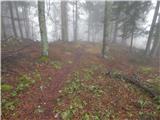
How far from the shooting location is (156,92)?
27.7 ft

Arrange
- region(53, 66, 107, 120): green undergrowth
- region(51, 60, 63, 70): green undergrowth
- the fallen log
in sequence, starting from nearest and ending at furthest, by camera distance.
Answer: region(53, 66, 107, 120): green undergrowth, the fallen log, region(51, 60, 63, 70): green undergrowth

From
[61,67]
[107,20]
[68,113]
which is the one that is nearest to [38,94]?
[68,113]

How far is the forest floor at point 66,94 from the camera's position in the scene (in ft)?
22.6

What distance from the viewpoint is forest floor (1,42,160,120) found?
690 cm

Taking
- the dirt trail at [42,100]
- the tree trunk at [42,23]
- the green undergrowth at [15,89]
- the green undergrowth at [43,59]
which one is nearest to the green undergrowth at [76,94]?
the dirt trail at [42,100]

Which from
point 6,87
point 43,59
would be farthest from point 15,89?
point 43,59

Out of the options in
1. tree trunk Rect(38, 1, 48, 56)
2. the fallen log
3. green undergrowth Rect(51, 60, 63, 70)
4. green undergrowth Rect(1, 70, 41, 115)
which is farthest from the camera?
green undergrowth Rect(51, 60, 63, 70)

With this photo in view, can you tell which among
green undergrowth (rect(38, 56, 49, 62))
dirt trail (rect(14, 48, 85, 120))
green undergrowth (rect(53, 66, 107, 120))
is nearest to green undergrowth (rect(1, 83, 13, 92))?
dirt trail (rect(14, 48, 85, 120))

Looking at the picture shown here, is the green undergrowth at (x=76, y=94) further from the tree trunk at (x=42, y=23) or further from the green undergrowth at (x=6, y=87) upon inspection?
the tree trunk at (x=42, y=23)

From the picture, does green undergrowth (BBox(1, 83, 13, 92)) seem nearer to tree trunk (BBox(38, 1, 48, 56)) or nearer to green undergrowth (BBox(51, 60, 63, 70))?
green undergrowth (BBox(51, 60, 63, 70))

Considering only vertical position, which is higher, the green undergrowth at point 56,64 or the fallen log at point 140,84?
the green undergrowth at point 56,64

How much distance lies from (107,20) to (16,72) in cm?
896

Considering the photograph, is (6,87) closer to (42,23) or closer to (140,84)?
(42,23)

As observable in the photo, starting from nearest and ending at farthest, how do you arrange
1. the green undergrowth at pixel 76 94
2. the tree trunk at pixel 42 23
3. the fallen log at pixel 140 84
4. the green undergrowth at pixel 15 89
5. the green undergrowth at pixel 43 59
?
the green undergrowth at pixel 76 94 < the green undergrowth at pixel 15 89 < the fallen log at pixel 140 84 < the tree trunk at pixel 42 23 < the green undergrowth at pixel 43 59
